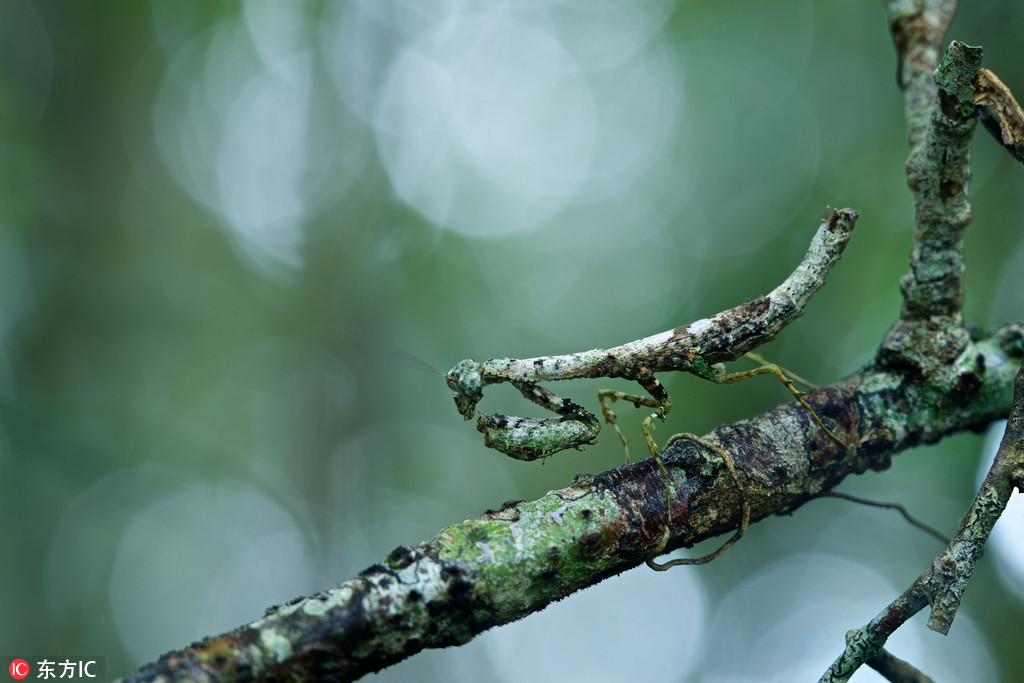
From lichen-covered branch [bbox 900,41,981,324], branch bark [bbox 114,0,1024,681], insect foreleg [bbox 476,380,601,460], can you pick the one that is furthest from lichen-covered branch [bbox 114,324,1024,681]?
insect foreleg [bbox 476,380,601,460]

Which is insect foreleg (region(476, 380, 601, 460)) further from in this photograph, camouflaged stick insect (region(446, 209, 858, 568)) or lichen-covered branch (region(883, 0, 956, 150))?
lichen-covered branch (region(883, 0, 956, 150))

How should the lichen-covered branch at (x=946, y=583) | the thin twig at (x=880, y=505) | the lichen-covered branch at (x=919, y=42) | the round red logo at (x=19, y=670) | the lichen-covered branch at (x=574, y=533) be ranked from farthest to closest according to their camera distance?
the round red logo at (x=19, y=670), the lichen-covered branch at (x=919, y=42), the thin twig at (x=880, y=505), the lichen-covered branch at (x=946, y=583), the lichen-covered branch at (x=574, y=533)

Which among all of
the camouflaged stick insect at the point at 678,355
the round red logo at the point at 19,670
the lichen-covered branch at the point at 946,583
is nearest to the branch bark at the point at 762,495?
the lichen-covered branch at the point at 946,583

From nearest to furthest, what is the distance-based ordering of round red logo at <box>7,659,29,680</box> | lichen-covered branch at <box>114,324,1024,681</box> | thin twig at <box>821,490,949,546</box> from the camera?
lichen-covered branch at <box>114,324,1024,681</box> < thin twig at <box>821,490,949,546</box> < round red logo at <box>7,659,29,680</box>

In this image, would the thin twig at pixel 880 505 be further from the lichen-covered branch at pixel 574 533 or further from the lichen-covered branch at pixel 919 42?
the lichen-covered branch at pixel 919 42

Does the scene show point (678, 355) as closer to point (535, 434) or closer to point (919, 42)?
point (535, 434)

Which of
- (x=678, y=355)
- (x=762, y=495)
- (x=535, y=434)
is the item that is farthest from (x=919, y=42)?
(x=535, y=434)
